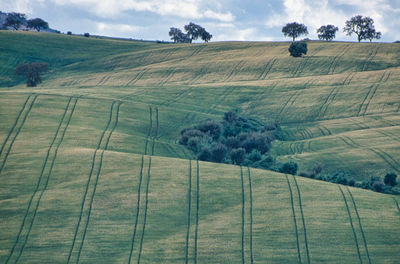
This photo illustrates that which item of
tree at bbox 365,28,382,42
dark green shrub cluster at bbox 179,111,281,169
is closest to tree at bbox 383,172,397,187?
dark green shrub cluster at bbox 179,111,281,169

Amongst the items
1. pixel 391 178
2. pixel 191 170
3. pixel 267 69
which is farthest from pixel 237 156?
pixel 267 69

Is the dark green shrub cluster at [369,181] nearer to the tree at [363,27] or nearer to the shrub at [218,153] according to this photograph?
the shrub at [218,153]

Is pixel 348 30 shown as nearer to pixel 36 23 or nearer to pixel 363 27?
pixel 363 27

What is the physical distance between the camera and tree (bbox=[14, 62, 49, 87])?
3746 inches

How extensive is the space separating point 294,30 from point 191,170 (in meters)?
105

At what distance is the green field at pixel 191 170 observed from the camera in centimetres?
3444

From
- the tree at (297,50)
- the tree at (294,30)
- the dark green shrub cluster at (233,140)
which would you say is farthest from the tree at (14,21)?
the dark green shrub cluster at (233,140)

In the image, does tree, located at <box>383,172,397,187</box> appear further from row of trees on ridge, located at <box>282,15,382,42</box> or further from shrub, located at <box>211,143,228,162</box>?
row of trees on ridge, located at <box>282,15,382,42</box>

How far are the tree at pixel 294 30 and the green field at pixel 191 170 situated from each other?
4312 cm

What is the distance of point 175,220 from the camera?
37562 millimetres

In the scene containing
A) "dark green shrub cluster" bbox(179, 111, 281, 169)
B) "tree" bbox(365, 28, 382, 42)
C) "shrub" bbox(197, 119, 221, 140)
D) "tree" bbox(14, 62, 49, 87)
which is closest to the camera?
"dark green shrub cluster" bbox(179, 111, 281, 169)

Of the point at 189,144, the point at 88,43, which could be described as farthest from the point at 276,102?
the point at 88,43

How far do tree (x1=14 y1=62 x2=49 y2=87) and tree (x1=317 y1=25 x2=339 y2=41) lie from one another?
79.8 m

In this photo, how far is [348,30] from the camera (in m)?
140
